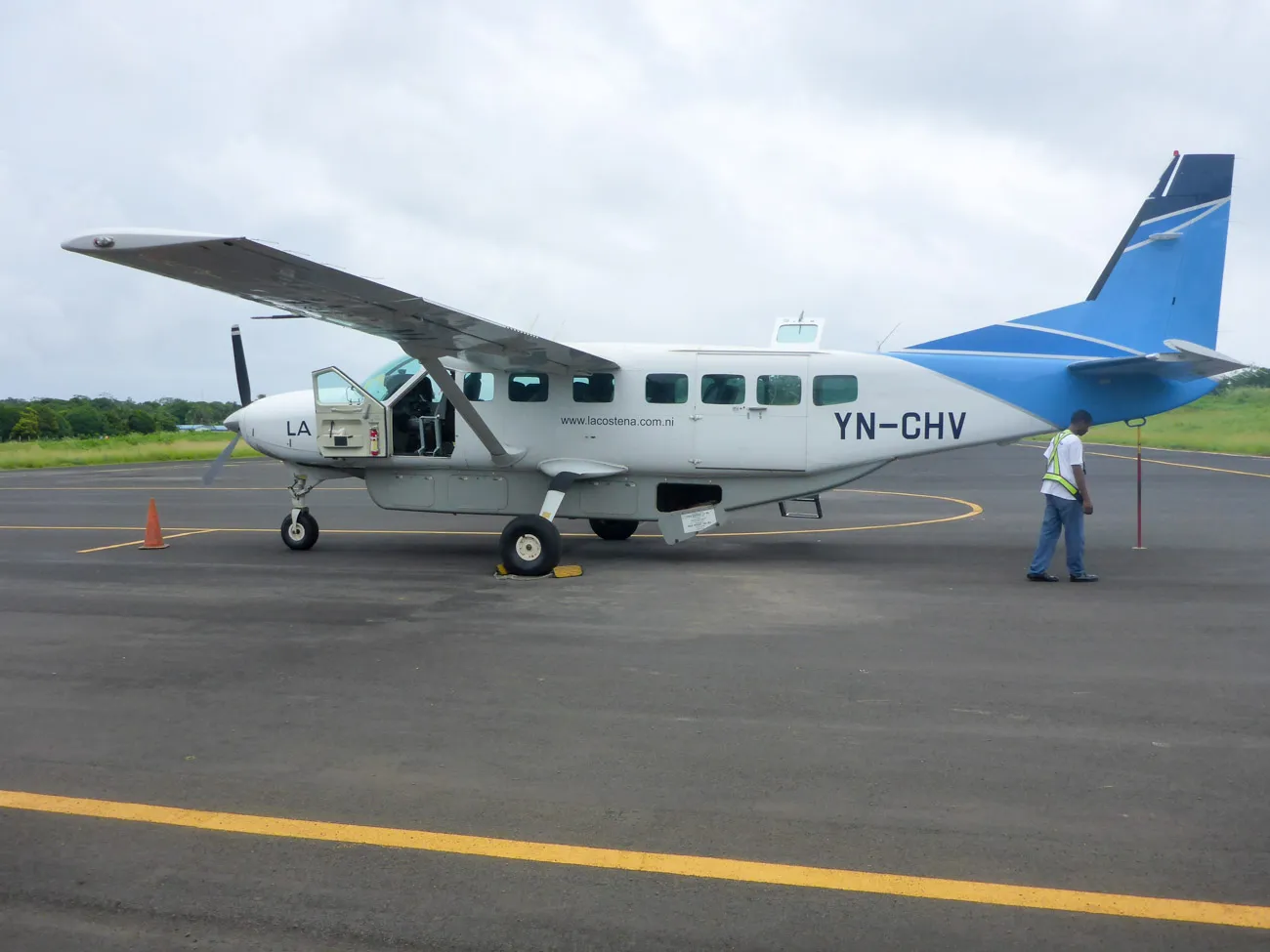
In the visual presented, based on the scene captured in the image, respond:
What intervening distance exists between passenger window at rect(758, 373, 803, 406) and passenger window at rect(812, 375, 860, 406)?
Answer: 0.20m

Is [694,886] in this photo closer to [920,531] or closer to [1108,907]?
[1108,907]

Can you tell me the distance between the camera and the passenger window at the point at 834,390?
12469mm

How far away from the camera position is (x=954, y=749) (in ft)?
18.0

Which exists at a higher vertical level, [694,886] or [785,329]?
[785,329]

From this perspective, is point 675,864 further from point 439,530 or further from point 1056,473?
point 439,530

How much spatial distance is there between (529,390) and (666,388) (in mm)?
1801

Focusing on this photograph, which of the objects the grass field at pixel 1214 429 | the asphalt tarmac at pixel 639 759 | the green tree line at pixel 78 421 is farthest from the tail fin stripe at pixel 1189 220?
the green tree line at pixel 78 421

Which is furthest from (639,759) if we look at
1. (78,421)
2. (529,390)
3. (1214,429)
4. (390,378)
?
(78,421)

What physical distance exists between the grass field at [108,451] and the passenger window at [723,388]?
2977 centimetres

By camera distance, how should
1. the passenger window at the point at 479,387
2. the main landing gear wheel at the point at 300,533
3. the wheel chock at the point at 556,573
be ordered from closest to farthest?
the wheel chock at the point at 556,573
the passenger window at the point at 479,387
the main landing gear wheel at the point at 300,533

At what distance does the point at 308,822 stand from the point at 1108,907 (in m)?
3.37

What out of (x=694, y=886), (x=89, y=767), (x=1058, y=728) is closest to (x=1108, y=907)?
(x=694, y=886)

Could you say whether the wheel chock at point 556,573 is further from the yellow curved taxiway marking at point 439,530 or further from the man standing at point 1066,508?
the man standing at point 1066,508

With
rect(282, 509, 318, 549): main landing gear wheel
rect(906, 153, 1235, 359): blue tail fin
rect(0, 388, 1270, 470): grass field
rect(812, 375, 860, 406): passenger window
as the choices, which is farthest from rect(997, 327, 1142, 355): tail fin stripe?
rect(0, 388, 1270, 470): grass field
